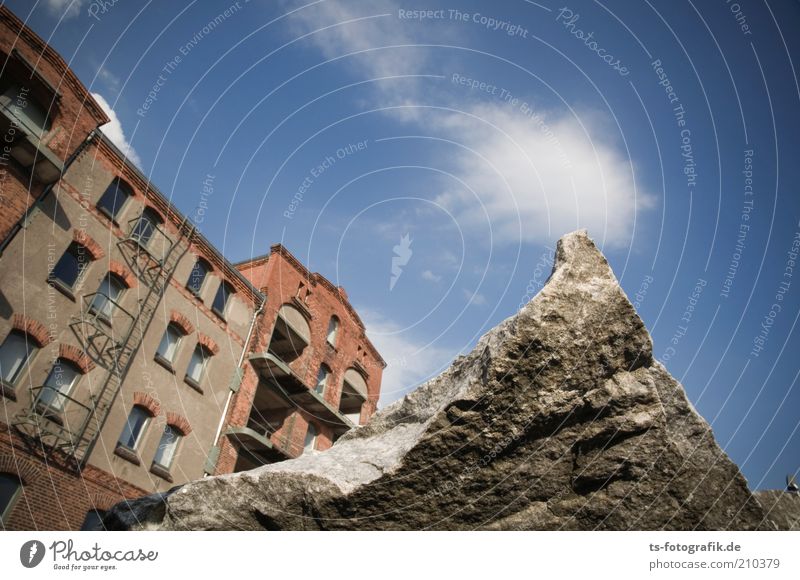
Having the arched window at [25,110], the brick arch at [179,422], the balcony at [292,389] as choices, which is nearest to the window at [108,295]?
the brick arch at [179,422]

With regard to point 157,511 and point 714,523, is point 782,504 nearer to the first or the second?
point 714,523

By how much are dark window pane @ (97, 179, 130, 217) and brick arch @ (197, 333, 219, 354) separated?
5.53 m

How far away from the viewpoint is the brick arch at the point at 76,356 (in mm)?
14688

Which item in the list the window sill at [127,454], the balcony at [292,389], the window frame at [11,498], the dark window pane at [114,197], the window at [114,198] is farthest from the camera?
the balcony at [292,389]

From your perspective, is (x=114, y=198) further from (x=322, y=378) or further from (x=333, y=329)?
(x=333, y=329)

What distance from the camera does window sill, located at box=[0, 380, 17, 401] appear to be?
12.9 metres

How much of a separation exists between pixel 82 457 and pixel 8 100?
33.5 ft

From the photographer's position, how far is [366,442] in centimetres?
563

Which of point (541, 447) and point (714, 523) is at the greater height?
point (541, 447)

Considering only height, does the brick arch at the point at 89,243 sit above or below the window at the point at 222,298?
below

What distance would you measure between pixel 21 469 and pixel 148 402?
14.1 ft

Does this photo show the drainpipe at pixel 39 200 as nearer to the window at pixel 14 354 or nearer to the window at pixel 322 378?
the window at pixel 14 354

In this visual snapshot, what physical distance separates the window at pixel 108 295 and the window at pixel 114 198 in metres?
2.21
